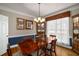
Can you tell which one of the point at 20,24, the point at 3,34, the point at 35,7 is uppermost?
the point at 35,7

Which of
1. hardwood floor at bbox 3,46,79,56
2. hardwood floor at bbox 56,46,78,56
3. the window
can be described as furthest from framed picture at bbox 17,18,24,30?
hardwood floor at bbox 56,46,78,56

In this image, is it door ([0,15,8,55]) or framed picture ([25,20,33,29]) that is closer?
door ([0,15,8,55])

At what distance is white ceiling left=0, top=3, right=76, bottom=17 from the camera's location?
1720mm

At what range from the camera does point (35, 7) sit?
1804 millimetres

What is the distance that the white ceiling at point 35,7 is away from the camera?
5.64ft

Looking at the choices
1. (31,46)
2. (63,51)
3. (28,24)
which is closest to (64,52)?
(63,51)

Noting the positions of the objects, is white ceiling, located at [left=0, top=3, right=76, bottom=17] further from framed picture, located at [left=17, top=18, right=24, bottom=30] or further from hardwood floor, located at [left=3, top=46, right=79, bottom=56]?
hardwood floor, located at [left=3, top=46, right=79, bottom=56]

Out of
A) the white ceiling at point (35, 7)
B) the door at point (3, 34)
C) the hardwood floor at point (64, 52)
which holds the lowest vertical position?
the hardwood floor at point (64, 52)

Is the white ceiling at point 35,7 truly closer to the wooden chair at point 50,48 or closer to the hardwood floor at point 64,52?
the wooden chair at point 50,48

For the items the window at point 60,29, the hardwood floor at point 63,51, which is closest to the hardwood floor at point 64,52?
the hardwood floor at point 63,51

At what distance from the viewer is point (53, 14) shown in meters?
1.92

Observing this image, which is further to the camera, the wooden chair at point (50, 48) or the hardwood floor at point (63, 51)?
the wooden chair at point (50, 48)

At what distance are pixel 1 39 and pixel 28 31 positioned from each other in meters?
0.48

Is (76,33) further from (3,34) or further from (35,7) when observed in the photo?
(3,34)
